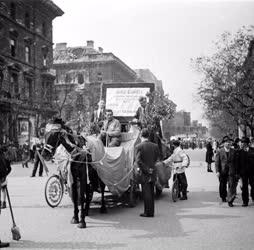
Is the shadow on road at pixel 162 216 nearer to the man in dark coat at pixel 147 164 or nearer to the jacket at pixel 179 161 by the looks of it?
the man in dark coat at pixel 147 164

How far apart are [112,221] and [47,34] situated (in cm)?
4117

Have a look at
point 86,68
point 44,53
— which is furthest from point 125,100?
point 86,68

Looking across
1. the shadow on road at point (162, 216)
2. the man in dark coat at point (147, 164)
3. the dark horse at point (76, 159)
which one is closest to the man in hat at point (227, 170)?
the shadow on road at point (162, 216)

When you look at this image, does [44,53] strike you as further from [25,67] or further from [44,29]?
[25,67]

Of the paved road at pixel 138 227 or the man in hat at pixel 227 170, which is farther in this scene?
the man in hat at pixel 227 170

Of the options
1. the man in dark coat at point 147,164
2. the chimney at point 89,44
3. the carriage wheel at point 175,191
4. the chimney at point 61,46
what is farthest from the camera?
the chimney at point 89,44

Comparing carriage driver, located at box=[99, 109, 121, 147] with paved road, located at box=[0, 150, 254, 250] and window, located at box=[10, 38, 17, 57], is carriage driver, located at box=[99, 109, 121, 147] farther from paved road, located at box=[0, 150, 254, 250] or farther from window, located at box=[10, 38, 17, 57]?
window, located at box=[10, 38, 17, 57]

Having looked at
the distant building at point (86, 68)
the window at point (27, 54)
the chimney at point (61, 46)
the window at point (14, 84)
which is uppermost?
the chimney at point (61, 46)

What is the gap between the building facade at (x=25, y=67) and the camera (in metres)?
36.6

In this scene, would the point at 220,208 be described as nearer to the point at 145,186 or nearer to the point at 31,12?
the point at 145,186

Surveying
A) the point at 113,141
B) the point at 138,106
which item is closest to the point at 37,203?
the point at 113,141

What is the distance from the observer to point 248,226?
7379 millimetres

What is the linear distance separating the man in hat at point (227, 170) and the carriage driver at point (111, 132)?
2716mm

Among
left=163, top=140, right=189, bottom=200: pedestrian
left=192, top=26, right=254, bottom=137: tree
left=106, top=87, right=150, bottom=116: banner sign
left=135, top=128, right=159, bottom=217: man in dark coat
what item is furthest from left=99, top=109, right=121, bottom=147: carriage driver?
left=192, top=26, right=254, bottom=137: tree
